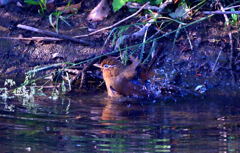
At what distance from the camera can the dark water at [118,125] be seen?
4.94 metres

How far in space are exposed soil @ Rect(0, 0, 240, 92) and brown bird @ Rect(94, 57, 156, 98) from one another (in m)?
0.49

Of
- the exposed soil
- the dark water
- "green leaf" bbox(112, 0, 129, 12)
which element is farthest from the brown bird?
"green leaf" bbox(112, 0, 129, 12)

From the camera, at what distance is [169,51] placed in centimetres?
769

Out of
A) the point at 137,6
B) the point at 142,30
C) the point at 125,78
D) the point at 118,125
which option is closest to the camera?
the point at 118,125

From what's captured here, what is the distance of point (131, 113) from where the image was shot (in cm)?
616

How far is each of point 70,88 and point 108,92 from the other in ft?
1.66

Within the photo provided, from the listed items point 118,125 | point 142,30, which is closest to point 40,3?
point 142,30

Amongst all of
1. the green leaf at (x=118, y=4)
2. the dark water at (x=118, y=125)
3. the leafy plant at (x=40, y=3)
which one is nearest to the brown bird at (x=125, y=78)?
the dark water at (x=118, y=125)

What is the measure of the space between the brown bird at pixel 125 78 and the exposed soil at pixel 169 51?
0.49m

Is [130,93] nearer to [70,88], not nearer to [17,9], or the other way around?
[70,88]

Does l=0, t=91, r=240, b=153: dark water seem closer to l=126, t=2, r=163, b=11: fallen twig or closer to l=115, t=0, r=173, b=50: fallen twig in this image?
l=115, t=0, r=173, b=50: fallen twig

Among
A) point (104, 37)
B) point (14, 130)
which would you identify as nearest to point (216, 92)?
point (104, 37)

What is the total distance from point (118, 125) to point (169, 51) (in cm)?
234

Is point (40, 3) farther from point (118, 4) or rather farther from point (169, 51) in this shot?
point (169, 51)
